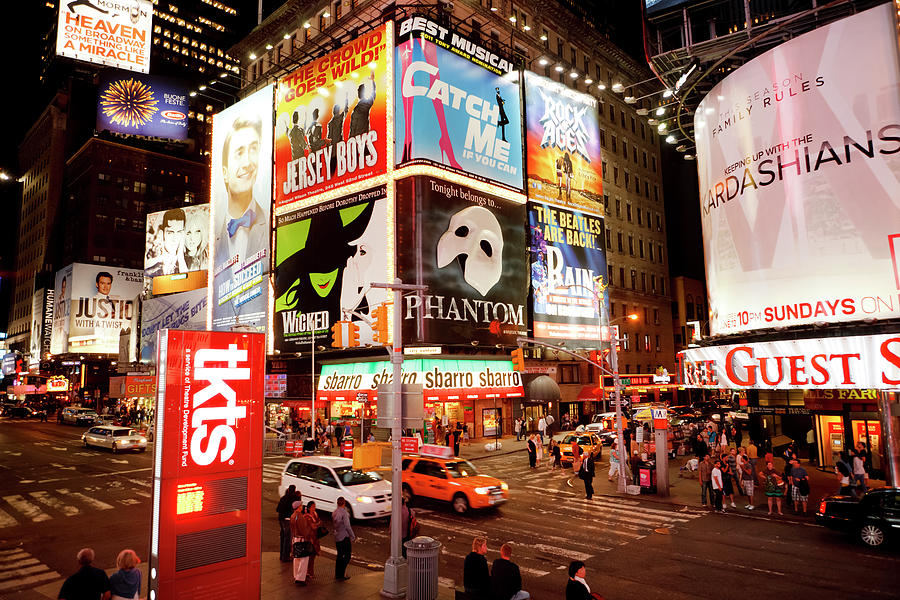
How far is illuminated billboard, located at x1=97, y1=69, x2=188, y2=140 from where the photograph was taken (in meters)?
89.6

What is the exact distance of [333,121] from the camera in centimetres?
4306

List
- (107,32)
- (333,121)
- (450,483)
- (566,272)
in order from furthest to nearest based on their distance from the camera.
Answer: (566,272) → (333,121) → (107,32) → (450,483)

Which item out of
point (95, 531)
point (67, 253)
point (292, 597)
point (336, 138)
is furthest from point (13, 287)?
point (292, 597)

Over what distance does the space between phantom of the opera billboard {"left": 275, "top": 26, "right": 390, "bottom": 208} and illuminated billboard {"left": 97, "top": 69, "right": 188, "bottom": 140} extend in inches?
2234

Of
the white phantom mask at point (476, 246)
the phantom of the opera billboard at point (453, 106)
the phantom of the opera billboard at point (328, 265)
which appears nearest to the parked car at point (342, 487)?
the phantom of the opera billboard at point (328, 265)

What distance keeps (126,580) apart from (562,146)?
4529 centimetres

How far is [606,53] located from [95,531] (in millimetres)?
66481

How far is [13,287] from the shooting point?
473 ft

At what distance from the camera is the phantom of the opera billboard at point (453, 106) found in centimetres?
3884

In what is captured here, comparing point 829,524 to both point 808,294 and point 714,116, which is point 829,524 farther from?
point 714,116

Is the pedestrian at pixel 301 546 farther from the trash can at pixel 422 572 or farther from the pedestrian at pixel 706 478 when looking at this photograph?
the pedestrian at pixel 706 478

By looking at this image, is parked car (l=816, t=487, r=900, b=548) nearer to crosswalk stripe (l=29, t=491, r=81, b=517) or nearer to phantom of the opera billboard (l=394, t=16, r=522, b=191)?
crosswalk stripe (l=29, t=491, r=81, b=517)

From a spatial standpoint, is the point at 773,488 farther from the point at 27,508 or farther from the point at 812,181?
the point at 27,508

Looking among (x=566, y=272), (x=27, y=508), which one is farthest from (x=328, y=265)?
(x=27, y=508)
